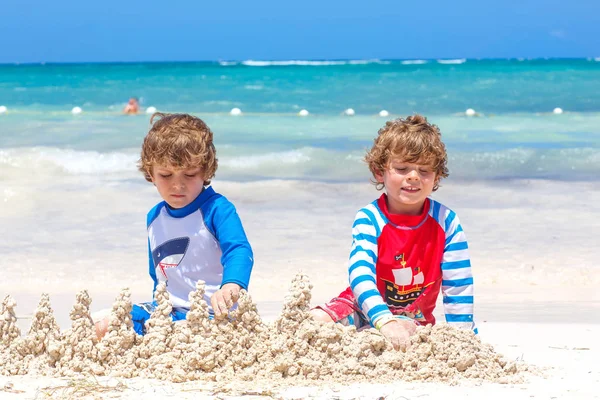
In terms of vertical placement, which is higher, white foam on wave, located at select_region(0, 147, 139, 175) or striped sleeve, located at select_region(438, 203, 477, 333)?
white foam on wave, located at select_region(0, 147, 139, 175)

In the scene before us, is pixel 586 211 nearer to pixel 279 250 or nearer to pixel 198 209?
pixel 279 250

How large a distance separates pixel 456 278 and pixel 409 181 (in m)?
0.44

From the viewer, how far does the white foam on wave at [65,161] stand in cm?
952

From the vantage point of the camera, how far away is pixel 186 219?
3.31m

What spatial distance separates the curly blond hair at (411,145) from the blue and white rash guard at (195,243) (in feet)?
2.12

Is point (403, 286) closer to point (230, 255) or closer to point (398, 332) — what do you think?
point (398, 332)

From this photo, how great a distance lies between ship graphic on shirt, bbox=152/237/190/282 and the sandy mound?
0.34m

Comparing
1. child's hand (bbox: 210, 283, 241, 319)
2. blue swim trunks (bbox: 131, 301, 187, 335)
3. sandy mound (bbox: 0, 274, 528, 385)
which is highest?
child's hand (bbox: 210, 283, 241, 319)

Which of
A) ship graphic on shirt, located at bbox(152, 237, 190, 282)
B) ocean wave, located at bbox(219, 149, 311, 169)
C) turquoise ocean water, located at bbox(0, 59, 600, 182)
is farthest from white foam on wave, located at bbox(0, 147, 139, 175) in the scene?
ship graphic on shirt, located at bbox(152, 237, 190, 282)

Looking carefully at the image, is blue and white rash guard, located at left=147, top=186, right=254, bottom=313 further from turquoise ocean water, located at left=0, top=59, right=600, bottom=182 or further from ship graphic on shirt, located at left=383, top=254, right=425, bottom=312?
turquoise ocean water, located at left=0, top=59, right=600, bottom=182

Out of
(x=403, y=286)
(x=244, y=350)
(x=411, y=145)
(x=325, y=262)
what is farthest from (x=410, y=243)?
(x=325, y=262)

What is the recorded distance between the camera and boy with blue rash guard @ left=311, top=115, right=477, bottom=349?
322 cm

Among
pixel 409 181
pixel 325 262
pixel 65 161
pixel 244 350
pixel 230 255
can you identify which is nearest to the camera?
pixel 244 350

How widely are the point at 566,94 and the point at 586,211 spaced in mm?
17684
